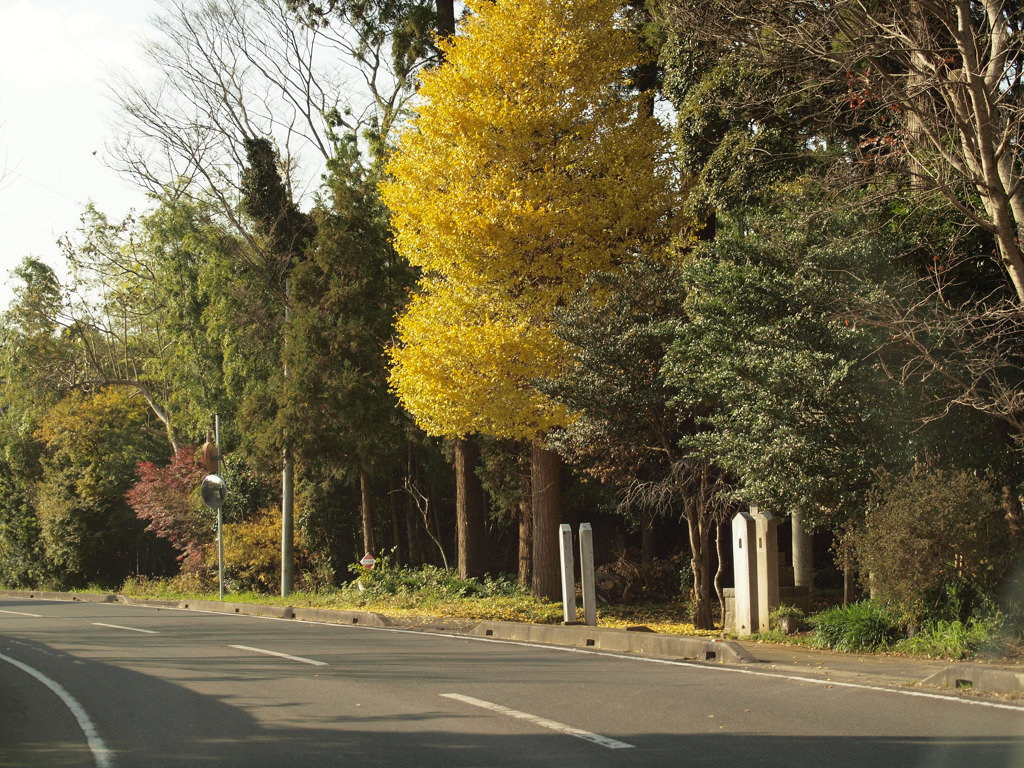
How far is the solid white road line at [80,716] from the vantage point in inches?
278

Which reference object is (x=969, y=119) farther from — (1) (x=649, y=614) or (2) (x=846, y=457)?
(1) (x=649, y=614)

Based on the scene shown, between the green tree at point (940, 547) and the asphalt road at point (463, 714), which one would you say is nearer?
the asphalt road at point (463, 714)

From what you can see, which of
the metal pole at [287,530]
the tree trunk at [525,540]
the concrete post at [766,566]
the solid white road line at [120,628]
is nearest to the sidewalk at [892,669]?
the concrete post at [766,566]

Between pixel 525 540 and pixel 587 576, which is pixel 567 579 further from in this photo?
pixel 525 540

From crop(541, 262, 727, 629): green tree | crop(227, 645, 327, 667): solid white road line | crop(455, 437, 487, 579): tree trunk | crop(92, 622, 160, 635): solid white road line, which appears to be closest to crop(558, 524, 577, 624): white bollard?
crop(541, 262, 727, 629): green tree

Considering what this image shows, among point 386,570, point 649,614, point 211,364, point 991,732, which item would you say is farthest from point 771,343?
point 211,364

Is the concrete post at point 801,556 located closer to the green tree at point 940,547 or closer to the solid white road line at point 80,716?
the green tree at point 940,547

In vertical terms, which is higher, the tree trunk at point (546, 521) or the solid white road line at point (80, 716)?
the tree trunk at point (546, 521)

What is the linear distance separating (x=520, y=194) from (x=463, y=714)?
10.8 metres

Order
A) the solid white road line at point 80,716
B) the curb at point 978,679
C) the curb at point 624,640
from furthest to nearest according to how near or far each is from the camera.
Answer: the curb at point 624,640 → the curb at point 978,679 → the solid white road line at point 80,716

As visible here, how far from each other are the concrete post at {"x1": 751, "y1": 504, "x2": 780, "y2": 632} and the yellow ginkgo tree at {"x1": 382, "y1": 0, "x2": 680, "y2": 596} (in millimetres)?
5059

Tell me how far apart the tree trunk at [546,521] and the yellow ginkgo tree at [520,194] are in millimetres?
1904

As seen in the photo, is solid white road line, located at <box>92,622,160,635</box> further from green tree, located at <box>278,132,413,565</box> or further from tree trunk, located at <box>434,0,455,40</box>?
tree trunk, located at <box>434,0,455,40</box>

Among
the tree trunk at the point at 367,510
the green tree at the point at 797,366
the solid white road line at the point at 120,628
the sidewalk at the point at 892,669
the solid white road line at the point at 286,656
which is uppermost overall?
the green tree at the point at 797,366
